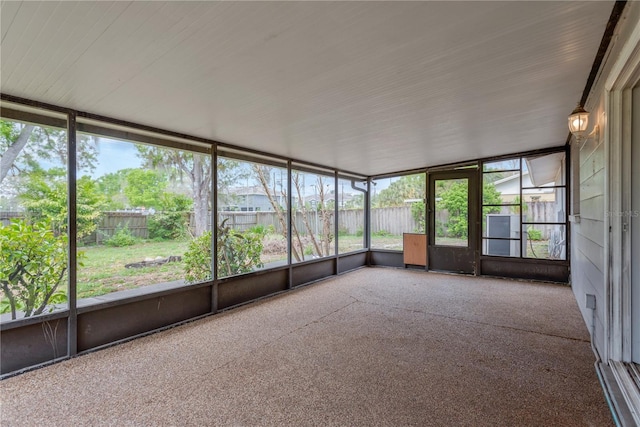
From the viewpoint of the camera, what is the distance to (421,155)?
18.0 ft

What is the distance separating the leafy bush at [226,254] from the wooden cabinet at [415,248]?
357 centimetres

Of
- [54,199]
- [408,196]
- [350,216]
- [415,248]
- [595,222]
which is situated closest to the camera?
[595,222]

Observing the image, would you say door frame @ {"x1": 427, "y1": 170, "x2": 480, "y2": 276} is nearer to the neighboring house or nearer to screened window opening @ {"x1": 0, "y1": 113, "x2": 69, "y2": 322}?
the neighboring house

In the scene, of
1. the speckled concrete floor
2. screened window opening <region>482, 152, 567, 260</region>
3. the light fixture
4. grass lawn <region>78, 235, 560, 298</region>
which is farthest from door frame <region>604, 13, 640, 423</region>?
grass lawn <region>78, 235, 560, 298</region>

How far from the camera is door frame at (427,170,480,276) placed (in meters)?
6.18

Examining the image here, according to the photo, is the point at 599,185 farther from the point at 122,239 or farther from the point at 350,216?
the point at 350,216

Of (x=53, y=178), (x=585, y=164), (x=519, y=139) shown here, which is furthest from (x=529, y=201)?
(x=53, y=178)

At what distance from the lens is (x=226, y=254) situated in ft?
14.6

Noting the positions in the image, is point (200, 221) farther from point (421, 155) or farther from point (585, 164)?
point (585, 164)

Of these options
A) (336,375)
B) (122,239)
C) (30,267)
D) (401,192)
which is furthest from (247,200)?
(401,192)

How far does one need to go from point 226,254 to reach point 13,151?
8.27 feet

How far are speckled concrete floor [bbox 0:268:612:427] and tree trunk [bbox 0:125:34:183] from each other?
69.2 inches

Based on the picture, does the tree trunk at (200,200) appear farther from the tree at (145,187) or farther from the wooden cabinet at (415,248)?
the wooden cabinet at (415,248)

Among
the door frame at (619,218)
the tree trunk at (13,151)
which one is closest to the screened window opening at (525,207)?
the door frame at (619,218)
